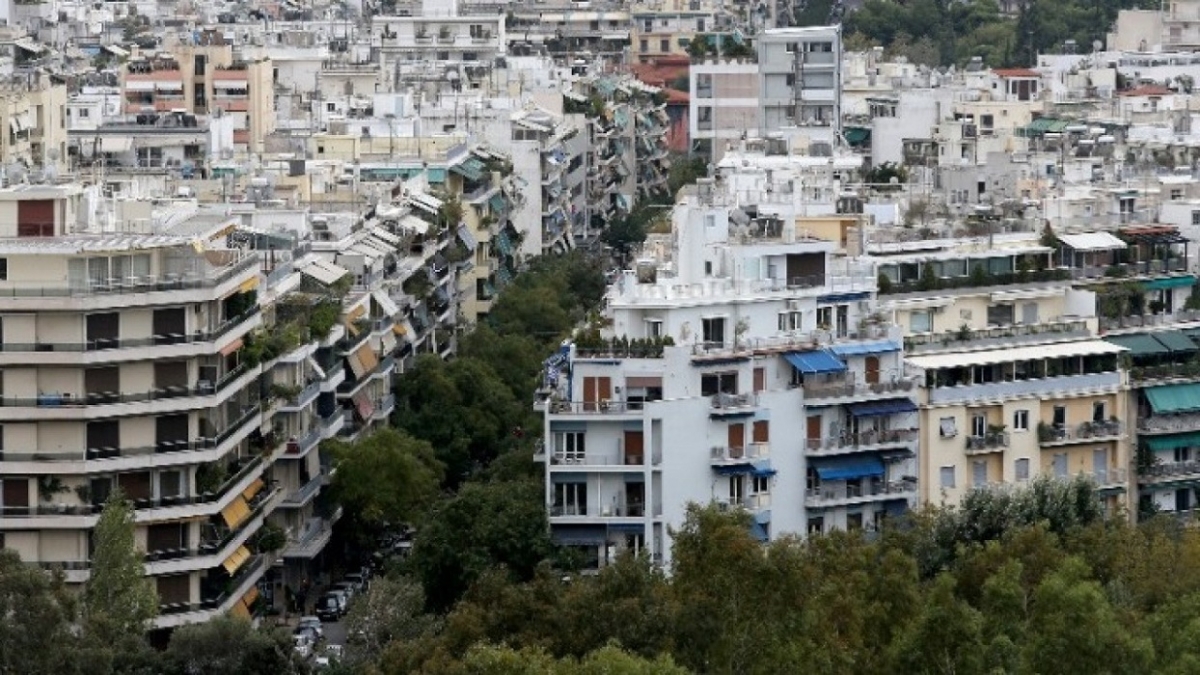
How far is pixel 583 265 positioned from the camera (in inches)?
4530

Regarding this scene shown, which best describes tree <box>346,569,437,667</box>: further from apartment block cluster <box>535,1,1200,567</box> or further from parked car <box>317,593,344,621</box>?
parked car <box>317,593,344,621</box>

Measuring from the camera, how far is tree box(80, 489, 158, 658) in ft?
212

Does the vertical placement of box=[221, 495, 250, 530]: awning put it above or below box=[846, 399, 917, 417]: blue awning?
below

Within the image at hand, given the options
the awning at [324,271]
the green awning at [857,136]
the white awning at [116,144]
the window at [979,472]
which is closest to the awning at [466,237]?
the white awning at [116,144]

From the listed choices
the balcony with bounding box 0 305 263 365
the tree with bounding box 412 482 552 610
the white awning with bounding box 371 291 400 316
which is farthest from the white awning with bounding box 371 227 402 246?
the balcony with bounding box 0 305 263 365

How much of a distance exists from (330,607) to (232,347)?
23.5 feet

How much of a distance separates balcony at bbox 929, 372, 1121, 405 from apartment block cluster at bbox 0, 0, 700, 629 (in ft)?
40.2

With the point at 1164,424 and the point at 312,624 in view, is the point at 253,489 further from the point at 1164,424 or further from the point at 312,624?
the point at 1164,424

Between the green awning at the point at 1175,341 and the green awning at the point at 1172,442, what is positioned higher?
the green awning at the point at 1175,341

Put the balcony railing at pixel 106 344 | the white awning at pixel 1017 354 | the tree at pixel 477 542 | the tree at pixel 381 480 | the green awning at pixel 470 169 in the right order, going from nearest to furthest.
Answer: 1. the balcony railing at pixel 106 344
2. the tree at pixel 477 542
3. the white awning at pixel 1017 354
4. the tree at pixel 381 480
5. the green awning at pixel 470 169

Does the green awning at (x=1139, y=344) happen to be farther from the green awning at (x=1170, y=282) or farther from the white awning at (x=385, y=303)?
the white awning at (x=385, y=303)

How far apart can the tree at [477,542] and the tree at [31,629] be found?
10990 mm

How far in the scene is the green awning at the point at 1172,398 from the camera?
78.3 meters

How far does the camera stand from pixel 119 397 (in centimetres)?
7006
